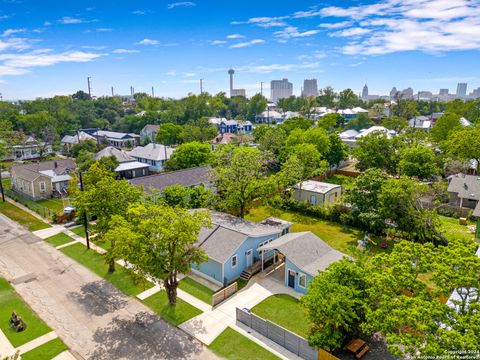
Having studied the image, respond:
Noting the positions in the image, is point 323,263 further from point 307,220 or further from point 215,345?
point 307,220

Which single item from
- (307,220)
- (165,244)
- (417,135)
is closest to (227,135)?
(417,135)

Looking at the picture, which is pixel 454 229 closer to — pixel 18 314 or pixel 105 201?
pixel 105 201

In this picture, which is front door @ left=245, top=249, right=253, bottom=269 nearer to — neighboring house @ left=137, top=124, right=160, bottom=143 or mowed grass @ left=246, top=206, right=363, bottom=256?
mowed grass @ left=246, top=206, right=363, bottom=256

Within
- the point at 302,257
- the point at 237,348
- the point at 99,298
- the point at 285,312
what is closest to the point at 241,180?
the point at 302,257

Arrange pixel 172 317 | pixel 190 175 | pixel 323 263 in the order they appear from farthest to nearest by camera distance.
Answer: pixel 190 175 → pixel 323 263 → pixel 172 317

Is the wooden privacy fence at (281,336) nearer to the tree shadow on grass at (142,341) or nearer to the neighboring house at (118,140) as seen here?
the tree shadow on grass at (142,341)

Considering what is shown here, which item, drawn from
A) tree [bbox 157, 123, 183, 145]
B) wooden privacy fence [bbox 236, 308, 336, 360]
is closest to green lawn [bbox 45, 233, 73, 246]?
wooden privacy fence [bbox 236, 308, 336, 360]
